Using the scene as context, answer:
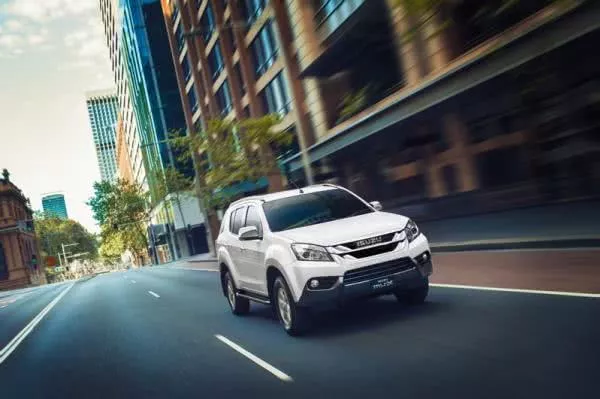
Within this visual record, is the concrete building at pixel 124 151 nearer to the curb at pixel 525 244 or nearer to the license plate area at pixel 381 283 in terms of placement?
the curb at pixel 525 244

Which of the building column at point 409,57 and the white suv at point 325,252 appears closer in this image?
the white suv at point 325,252

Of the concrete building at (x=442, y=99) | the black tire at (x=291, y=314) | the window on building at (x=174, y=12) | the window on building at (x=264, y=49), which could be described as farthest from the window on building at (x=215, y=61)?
the black tire at (x=291, y=314)

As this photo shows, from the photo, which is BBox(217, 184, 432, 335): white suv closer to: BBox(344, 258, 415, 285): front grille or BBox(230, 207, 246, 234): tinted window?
BBox(344, 258, 415, 285): front grille

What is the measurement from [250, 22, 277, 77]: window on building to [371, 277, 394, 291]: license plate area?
26231 millimetres

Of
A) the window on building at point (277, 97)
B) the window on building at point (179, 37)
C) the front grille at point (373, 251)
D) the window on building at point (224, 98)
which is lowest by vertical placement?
the front grille at point (373, 251)

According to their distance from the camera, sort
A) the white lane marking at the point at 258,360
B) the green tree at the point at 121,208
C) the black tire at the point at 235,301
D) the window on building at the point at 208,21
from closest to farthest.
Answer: the white lane marking at the point at 258,360
the black tire at the point at 235,301
the window on building at the point at 208,21
the green tree at the point at 121,208

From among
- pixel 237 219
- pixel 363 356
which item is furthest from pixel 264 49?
pixel 363 356

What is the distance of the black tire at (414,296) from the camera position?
329 inches

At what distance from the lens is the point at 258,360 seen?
273 inches

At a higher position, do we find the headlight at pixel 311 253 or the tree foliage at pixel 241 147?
the tree foliage at pixel 241 147

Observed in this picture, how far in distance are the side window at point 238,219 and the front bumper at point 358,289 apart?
2.72 m

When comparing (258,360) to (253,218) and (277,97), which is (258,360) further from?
(277,97)

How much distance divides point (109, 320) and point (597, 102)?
446 inches

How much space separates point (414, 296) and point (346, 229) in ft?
5.16
